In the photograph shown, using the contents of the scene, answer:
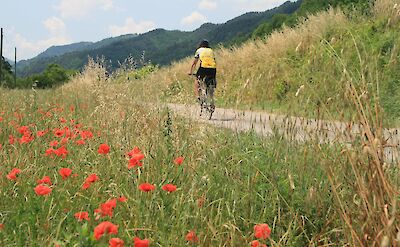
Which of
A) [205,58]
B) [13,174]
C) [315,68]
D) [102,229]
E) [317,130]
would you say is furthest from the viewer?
[205,58]

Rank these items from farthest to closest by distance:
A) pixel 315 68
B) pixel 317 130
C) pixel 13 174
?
pixel 315 68
pixel 317 130
pixel 13 174

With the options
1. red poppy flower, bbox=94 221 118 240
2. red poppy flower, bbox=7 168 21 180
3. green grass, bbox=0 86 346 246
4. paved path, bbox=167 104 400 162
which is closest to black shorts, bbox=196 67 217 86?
paved path, bbox=167 104 400 162

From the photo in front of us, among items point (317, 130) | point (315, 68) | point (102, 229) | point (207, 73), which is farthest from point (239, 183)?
point (207, 73)

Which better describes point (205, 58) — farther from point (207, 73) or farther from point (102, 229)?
point (102, 229)

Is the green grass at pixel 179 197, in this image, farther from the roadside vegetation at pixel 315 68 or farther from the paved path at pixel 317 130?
the roadside vegetation at pixel 315 68

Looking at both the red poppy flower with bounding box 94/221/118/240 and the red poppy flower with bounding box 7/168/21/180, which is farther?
the red poppy flower with bounding box 7/168/21/180

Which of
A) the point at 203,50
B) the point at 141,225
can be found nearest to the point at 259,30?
the point at 203,50

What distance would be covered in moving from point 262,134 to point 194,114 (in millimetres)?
950

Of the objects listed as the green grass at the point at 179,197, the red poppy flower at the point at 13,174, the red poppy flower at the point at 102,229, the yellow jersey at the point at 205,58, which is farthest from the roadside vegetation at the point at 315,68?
the red poppy flower at the point at 13,174

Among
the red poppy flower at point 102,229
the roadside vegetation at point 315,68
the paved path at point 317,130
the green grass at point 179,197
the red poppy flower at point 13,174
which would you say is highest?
the roadside vegetation at point 315,68

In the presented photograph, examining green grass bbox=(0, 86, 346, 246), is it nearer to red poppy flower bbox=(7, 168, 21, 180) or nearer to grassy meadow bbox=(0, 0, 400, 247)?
grassy meadow bbox=(0, 0, 400, 247)

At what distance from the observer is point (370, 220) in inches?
80.7

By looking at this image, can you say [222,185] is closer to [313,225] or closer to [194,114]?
[313,225]

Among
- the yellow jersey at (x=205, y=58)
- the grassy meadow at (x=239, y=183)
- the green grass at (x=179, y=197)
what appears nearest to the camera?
the grassy meadow at (x=239, y=183)
